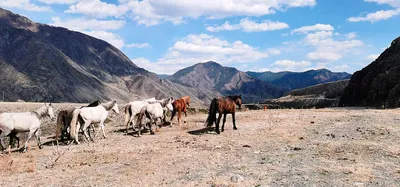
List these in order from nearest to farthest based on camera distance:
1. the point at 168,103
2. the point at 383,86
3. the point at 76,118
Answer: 1. the point at 76,118
2. the point at 168,103
3. the point at 383,86

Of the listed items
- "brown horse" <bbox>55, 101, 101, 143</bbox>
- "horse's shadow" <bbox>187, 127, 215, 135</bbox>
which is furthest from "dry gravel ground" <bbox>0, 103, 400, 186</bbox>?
"brown horse" <bbox>55, 101, 101, 143</bbox>

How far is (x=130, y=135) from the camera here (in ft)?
73.7

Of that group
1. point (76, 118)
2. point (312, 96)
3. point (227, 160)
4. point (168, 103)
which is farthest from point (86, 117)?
point (312, 96)

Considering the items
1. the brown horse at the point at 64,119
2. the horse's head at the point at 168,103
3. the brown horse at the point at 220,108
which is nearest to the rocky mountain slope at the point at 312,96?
the horse's head at the point at 168,103

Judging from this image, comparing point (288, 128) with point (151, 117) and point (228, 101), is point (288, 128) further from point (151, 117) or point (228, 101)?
point (151, 117)

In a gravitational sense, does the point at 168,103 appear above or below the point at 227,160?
above

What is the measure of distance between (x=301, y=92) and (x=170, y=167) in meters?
146

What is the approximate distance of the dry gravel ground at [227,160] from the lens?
37.9ft

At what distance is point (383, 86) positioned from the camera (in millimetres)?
54406

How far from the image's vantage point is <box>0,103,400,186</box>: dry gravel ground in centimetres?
1156

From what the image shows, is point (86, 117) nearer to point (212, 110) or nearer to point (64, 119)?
point (64, 119)

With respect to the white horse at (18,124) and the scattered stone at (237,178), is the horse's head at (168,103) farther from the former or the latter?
the scattered stone at (237,178)

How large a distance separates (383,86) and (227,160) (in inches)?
1944

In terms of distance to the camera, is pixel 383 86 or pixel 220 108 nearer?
pixel 220 108
